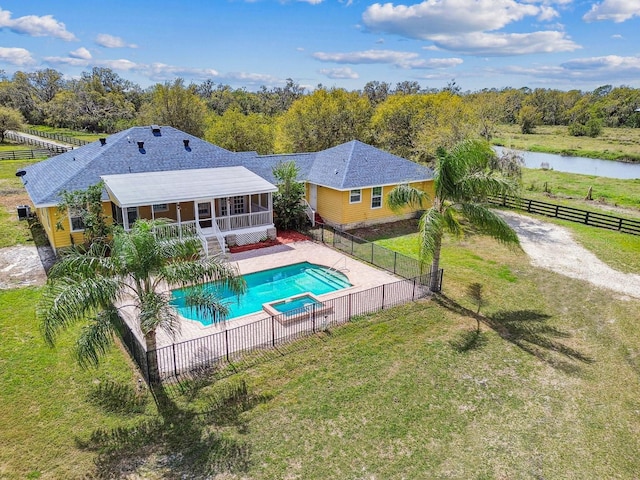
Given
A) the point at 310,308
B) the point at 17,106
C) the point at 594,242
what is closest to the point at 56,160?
the point at 310,308

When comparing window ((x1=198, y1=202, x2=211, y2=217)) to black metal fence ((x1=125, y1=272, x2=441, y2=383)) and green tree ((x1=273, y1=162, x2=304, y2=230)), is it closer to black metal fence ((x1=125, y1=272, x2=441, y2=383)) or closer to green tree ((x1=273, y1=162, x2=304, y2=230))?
green tree ((x1=273, y1=162, x2=304, y2=230))

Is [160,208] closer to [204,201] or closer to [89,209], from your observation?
[204,201]

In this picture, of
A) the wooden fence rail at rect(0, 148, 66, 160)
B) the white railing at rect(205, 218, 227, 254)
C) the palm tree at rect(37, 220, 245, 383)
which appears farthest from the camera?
the wooden fence rail at rect(0, 148, 66, 160)

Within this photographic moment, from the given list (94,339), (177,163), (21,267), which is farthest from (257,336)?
(177,163)

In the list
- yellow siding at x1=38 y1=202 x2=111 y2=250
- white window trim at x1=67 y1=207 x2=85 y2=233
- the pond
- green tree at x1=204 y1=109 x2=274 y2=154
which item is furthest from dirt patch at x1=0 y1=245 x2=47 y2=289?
the pond

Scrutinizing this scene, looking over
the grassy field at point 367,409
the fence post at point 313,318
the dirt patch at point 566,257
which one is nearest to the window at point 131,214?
the grassy field at point 367,409
